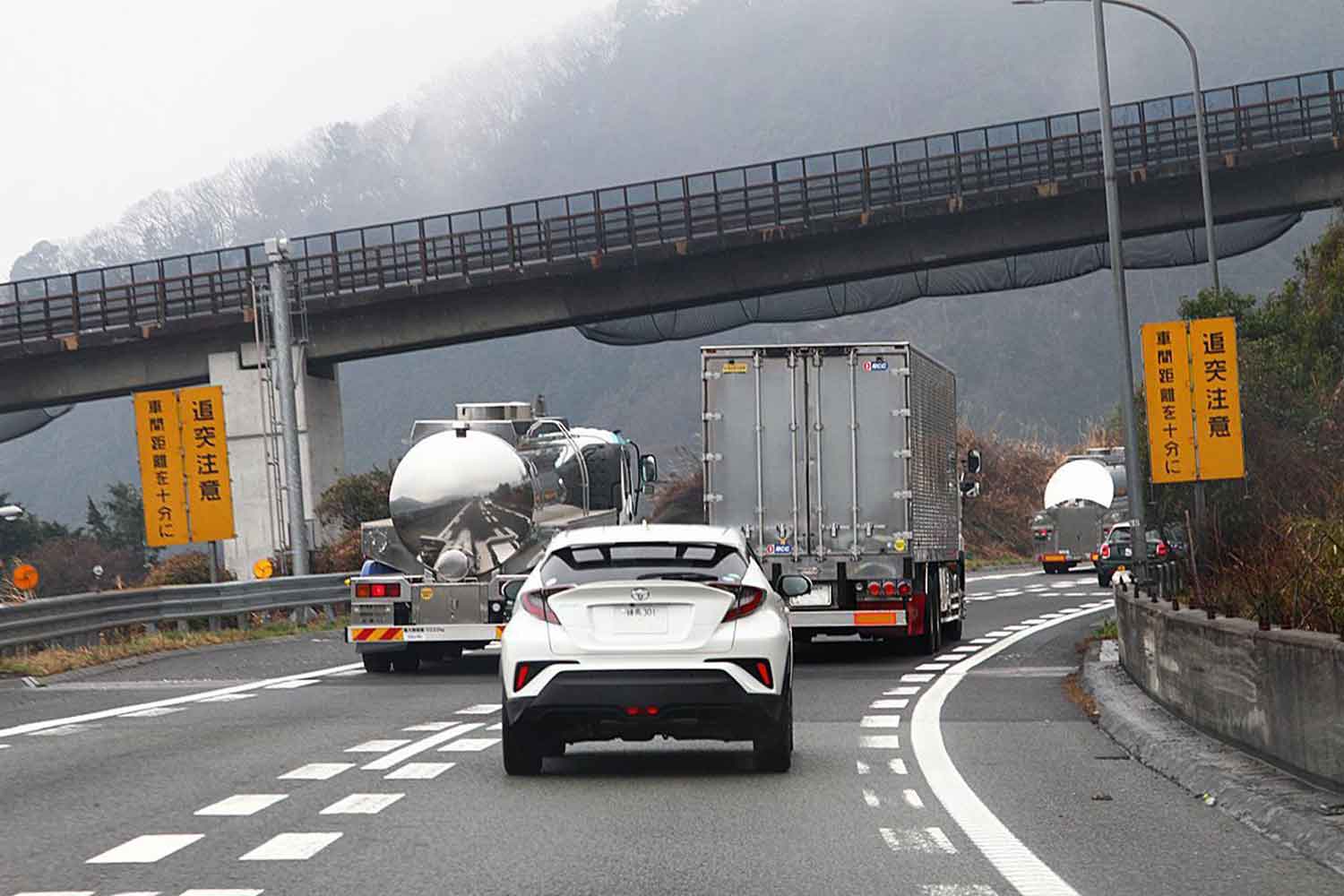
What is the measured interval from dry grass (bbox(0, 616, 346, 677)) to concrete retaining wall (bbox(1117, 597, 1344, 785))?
570 inches

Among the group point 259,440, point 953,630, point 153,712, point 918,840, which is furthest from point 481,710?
point 259,440

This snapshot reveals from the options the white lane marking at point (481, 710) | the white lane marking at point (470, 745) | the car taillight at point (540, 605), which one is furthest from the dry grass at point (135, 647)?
the car taillight at point (540, 605)

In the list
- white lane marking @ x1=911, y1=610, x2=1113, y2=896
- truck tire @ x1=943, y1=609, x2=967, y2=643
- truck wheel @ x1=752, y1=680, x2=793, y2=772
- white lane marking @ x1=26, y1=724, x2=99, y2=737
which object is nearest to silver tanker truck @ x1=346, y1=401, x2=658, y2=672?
white lane marking @ x1=26, y1=724, x2=99, y2=737

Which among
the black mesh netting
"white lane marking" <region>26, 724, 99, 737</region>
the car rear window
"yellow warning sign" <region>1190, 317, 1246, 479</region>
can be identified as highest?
the black mesh netting

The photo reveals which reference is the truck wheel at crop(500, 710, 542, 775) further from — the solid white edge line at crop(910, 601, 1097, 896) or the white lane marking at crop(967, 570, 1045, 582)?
the white lane marking at crop(967, 570, 1045, 582)

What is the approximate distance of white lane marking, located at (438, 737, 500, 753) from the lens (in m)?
15.6

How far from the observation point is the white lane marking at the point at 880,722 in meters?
17.3

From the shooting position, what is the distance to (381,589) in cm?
2480

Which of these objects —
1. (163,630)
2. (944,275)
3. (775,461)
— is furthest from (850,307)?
(775,461)

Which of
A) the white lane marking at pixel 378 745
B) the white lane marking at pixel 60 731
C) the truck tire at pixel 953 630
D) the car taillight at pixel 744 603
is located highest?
the car taillight at pixel 744 603

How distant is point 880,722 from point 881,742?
5.80 feet

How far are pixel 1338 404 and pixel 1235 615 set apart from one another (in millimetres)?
24085

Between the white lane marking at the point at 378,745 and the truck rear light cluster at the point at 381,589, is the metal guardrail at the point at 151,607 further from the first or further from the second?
the white lane marking at the point at 378,745

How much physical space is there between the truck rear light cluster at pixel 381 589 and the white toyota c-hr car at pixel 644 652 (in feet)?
36.4
